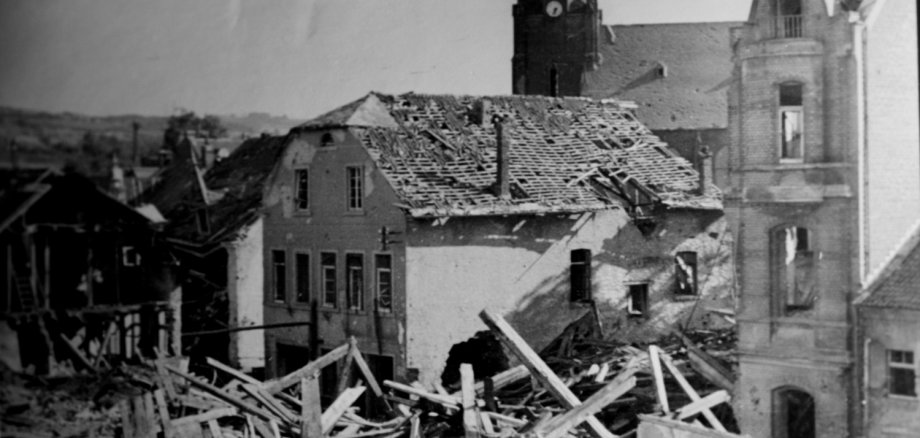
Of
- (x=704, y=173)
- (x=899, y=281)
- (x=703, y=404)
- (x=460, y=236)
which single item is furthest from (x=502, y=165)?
(x=899, y=281)

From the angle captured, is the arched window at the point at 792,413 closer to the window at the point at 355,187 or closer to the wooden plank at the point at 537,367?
the wooden plank at the point at 537,367

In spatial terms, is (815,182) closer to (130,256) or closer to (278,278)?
(278,278)

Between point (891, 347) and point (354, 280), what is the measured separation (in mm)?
6692

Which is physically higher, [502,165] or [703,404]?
[502,165]

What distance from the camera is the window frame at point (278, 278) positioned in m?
15.2

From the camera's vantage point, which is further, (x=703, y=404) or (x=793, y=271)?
(x=793, y=271)

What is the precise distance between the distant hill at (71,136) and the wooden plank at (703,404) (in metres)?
6.77

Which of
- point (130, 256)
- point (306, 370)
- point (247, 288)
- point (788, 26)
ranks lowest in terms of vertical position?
point (306, 370)

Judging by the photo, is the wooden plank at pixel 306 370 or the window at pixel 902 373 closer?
the window at pixel 902 373

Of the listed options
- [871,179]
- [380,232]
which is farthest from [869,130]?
[380,232]

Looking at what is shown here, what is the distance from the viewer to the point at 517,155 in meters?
16.1

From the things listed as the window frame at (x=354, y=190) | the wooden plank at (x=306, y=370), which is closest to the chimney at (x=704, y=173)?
the window frame at (x=354, y=190)

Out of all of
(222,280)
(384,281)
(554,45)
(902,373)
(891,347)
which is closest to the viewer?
(902,373)

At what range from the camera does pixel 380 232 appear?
14273mm
